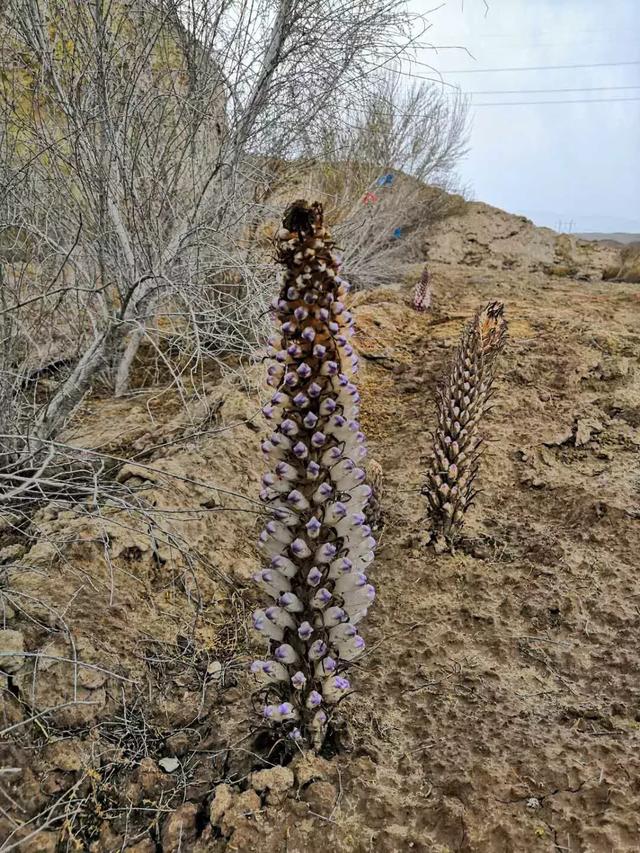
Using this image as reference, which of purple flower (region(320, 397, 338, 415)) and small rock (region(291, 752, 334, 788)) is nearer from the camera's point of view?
purple flower (region(320, 397, 338, 415))

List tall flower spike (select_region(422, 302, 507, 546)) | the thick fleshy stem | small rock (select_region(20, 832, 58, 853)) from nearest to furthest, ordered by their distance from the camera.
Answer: small rock (select_region(20, 832, 58, 853)) → tall flower spike (select_region(422, 302, 507, 546)) → the thick fleshy stem

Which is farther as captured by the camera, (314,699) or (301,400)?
(314,699)

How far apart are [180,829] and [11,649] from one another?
808 mm

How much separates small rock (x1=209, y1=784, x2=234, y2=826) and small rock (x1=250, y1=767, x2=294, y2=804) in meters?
0.07

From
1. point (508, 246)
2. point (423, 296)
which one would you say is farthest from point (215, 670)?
point (508, 246)

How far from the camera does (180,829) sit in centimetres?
146

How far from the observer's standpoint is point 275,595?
5.24ft

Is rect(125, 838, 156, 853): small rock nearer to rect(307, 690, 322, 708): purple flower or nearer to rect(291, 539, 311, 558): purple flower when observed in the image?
rect(307, 690, 322, 708): purple flower

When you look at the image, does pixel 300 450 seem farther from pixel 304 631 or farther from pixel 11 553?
pixel 11 553

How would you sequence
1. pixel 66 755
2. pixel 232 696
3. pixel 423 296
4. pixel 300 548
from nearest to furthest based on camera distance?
pixel 300 548, pixel 66 755, pixel 232 696, pixel 423 296

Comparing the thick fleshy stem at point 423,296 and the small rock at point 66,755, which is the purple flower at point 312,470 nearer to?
the small rock at point 66,755

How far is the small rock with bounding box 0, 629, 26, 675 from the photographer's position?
1.77m

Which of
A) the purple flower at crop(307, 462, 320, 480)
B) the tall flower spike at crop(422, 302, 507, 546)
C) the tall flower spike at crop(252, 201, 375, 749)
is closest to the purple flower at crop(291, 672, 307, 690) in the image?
the tall flower spike at crop(252, 201, 375, 749)

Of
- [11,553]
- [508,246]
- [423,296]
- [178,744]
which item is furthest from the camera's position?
[508,246]
